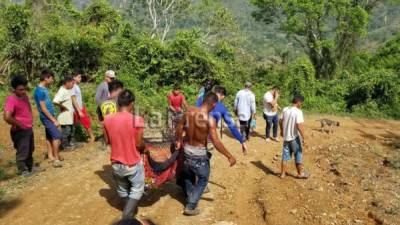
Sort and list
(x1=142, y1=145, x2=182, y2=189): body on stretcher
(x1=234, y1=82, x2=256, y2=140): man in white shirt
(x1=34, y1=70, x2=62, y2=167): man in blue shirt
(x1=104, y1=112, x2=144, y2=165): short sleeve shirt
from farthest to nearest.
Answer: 1. (x1=234, y1=82, x2=256, y2=140): man in white shirt
2. (x1=34, y1=70, x2=62, y2=167): man in blue shirt
3. (x1=142, y1=145, x2=182, y2=189): body on stretcher
4. (x1=104, y1=112, x2=144, y2=165): short sleeve shirt

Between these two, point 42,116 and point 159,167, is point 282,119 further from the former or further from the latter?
point 42,116

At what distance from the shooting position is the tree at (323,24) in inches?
900

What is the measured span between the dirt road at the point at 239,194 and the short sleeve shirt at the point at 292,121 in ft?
2.73

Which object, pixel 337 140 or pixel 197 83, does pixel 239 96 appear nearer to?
pixel 337 140

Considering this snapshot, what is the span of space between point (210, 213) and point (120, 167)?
1677 millimetres

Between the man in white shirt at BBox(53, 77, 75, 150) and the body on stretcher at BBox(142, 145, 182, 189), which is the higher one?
the man in white shirt at BBox(53, 77, 75, 150)

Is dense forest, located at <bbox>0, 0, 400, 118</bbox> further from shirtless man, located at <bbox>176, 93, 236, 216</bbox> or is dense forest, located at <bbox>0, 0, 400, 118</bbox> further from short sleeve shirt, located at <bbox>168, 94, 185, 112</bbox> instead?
shirtless man, located at <bbox>176, 93, 236, 216</bbox>

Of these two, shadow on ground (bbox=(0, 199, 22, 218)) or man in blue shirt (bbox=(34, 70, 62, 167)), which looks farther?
man in blue shirt (bbox=(34, 70, 62, 167))

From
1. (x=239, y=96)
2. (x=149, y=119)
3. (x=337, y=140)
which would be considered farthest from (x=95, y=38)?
(x=337, y=140)

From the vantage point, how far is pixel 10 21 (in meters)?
15.9

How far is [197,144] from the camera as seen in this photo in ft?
18.4

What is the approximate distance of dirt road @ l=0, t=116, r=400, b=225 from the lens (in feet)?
19.5

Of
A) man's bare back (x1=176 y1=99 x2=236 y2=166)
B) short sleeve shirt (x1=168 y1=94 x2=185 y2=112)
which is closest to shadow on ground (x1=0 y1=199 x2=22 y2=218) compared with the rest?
man's bare back (x1=176 y1=99 x2=236 y2=166)

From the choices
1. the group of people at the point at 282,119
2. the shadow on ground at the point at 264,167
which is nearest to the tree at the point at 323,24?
the group of people at the point at 282,119
